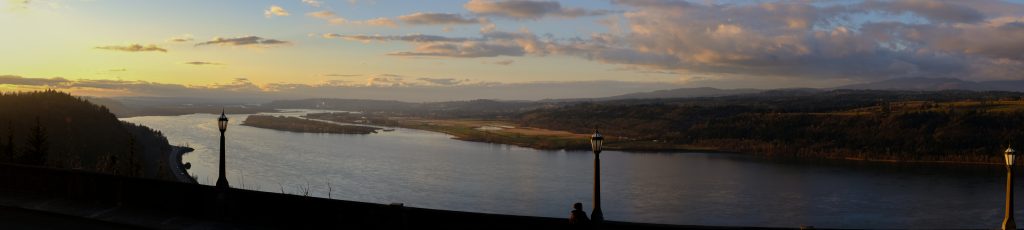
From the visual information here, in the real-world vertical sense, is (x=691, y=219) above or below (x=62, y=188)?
below

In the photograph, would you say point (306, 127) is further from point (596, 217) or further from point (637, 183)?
point (596, 217)

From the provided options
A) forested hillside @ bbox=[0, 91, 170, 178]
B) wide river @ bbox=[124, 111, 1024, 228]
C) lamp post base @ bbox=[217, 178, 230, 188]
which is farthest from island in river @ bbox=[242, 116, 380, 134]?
lamp post base @ bbox=[217, 178, 230, 188]

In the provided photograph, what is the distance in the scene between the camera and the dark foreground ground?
1132 cm

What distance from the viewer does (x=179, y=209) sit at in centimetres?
1351

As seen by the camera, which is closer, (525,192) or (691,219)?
(691,219)

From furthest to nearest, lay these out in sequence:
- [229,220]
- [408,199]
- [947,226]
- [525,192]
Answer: [525,192], [408,199], [947,226], [229,220]

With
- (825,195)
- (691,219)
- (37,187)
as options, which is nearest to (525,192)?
Answer: (691,219)

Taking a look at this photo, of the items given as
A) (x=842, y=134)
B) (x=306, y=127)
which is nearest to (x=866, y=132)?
(x=842, y=134)

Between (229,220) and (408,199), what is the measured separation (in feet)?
184

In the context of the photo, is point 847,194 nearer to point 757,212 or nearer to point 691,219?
point 757,212

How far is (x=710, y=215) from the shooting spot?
65.3m

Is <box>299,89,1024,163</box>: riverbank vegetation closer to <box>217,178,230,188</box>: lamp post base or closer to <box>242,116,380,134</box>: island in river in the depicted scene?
<box>242,116,380,134</box>: island in river

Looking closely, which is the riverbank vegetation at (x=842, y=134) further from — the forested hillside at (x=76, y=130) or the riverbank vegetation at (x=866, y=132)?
the forested hillside at (x=76, y=130)

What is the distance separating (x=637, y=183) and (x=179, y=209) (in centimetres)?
7408
